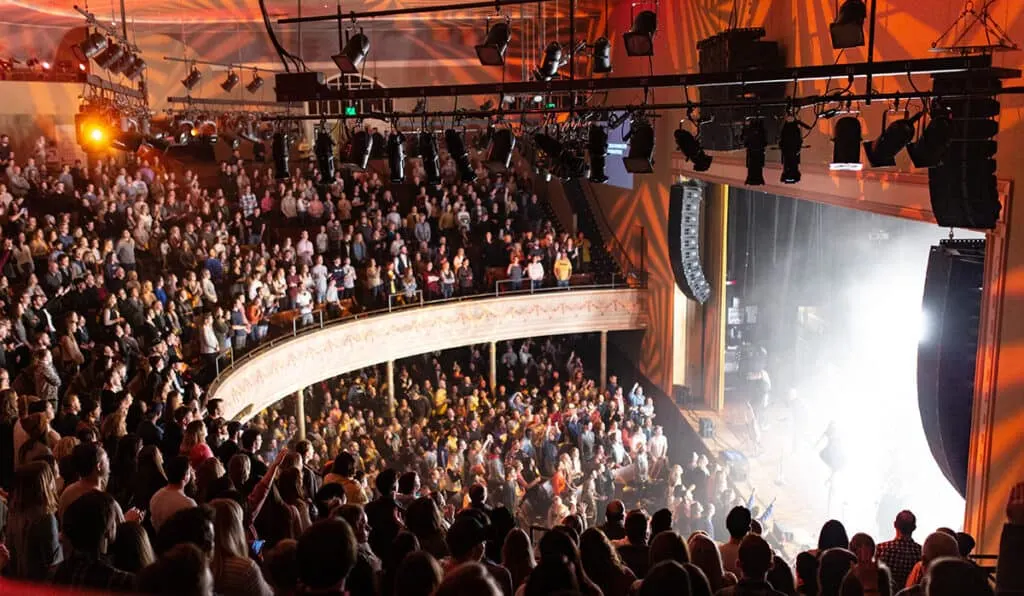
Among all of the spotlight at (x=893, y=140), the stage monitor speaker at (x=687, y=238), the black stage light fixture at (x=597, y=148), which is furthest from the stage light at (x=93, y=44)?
the stage monitor speaker at (x=687, y=238)

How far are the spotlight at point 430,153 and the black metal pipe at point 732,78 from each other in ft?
2.92

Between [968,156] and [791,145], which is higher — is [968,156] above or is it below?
below

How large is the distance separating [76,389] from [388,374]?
8514mm

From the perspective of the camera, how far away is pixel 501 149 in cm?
829

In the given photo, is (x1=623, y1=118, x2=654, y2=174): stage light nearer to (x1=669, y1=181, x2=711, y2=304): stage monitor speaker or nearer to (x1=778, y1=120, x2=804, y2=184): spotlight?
(x1=778, y1=120, x2=804, y2=184): spotlight

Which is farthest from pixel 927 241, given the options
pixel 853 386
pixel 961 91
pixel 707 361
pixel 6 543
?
pixel 6 543

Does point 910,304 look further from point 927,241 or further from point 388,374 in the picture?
point 388,374

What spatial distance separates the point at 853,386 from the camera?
46.1ft

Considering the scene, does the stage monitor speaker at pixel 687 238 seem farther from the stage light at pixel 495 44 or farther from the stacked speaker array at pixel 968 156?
the stacked speaker array at pixel 968 156

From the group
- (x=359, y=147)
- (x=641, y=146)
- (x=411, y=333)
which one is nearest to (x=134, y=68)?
(x=359, y=147)

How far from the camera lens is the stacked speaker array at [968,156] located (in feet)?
18.9

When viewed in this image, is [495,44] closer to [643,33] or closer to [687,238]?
[643,33]

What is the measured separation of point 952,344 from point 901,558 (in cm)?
324

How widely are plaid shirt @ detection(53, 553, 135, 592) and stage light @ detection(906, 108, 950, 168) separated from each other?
17.9 feet
